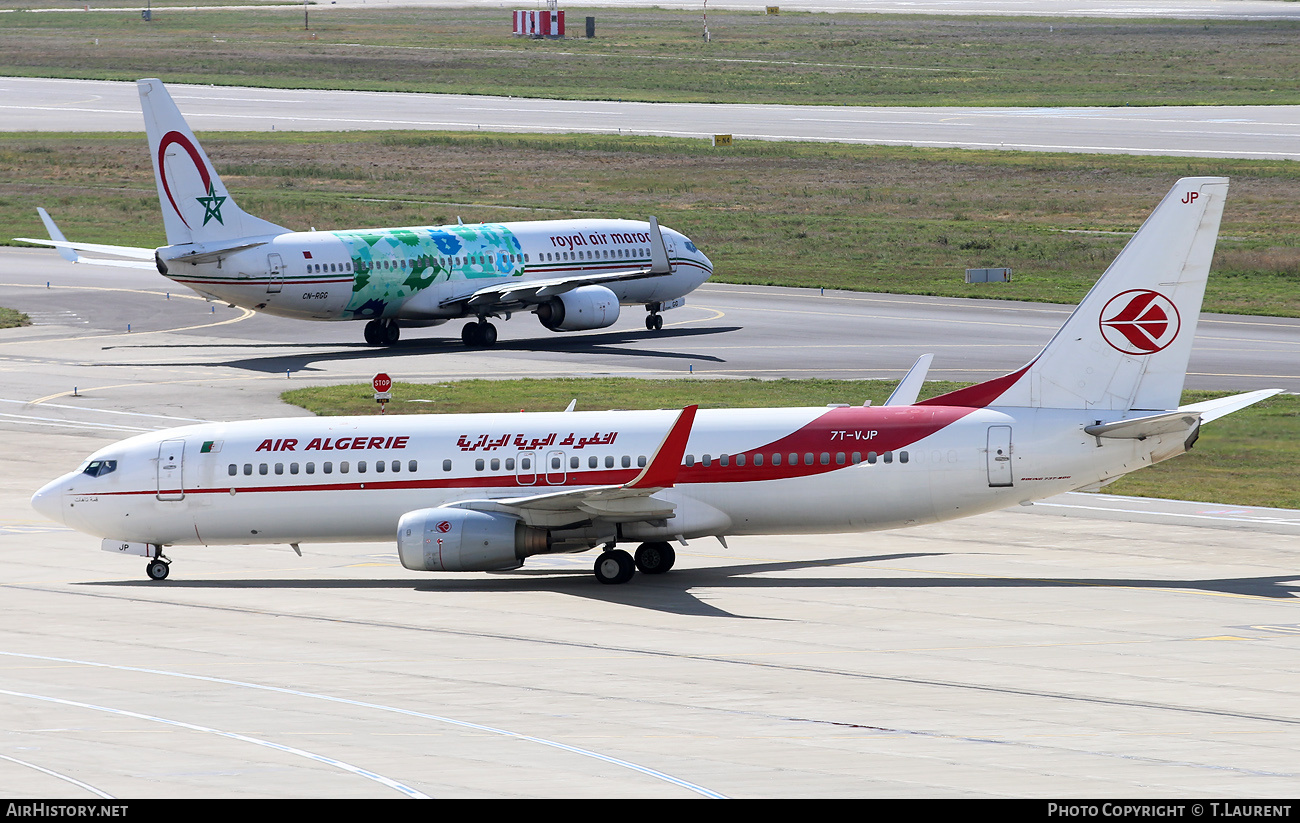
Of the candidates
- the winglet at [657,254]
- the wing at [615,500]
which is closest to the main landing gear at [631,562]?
the wing at [615,500]

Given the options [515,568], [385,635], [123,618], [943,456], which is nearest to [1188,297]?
[943,456]

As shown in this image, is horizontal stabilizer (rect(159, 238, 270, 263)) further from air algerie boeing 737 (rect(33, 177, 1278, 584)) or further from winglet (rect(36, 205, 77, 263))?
air algerie boeing 737 (rect(33, 177, 1278, 584))

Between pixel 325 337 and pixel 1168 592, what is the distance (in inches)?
2023

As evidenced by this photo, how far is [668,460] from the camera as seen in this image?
3788 centimetres

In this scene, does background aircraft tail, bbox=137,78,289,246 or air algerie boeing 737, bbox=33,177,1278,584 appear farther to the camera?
background aircraft tail, bbox=137,78,289,246

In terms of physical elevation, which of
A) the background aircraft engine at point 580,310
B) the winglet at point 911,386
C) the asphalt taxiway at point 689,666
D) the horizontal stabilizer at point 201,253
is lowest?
the asphalt taxiway at point 689,666

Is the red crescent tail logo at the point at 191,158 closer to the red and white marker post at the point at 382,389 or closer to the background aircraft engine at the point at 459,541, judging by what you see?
the red and white marker post at the point at 382,389

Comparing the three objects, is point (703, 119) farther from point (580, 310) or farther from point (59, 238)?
point (59, 238)

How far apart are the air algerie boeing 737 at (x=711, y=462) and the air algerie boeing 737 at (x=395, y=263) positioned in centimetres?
3029

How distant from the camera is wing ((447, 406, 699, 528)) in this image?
3794 cm

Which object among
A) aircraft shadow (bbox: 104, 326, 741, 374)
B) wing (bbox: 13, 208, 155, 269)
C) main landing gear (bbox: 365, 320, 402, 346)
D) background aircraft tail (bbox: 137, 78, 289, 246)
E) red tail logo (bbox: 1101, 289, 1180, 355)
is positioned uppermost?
background aircraft tail (bbox: 137, 78, 289, 246)

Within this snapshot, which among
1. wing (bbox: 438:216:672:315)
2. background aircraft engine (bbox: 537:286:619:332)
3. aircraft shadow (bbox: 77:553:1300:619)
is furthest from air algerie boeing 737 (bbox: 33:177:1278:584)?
background aircraft engine (bbox: 537:286:619:332)

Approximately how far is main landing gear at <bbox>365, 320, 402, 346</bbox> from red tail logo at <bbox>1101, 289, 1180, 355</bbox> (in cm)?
4429

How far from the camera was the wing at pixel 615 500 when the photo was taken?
124 ft
